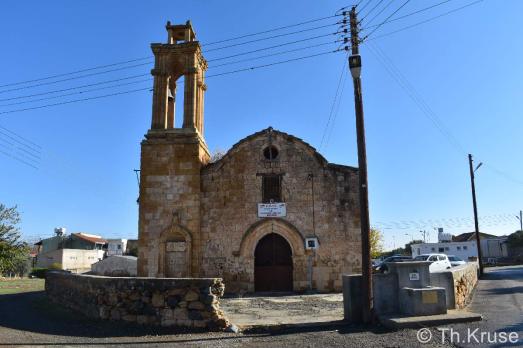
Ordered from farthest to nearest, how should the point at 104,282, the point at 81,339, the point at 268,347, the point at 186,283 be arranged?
the point at 104,282 → the point at 186,283 → the point at 81,339 → the point at 268,347

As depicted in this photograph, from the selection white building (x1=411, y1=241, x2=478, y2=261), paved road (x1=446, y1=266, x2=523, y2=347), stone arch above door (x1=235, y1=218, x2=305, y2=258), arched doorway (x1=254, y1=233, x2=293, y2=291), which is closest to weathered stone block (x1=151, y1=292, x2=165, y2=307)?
paved road (x1=446, y1=266, x2=523, y2=347)

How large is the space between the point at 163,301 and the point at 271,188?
362 inches

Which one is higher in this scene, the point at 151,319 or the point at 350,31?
the point at 350,31

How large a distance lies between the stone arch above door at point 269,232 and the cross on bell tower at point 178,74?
A: 4994 mm

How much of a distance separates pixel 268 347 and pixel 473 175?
26333mm

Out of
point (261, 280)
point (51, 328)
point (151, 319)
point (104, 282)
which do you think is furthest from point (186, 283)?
point (261, 280)

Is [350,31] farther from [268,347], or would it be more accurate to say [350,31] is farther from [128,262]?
[128,262]

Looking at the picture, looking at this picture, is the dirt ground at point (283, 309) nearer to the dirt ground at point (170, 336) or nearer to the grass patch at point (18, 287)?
the dirt ground at point (170, 336)

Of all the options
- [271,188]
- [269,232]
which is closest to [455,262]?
[269,232]

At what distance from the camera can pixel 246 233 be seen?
17.7m

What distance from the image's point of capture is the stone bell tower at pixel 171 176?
1766cm

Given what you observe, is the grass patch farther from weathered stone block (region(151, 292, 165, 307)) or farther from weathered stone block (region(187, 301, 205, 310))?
weathered stone block (region(187, 301, 205, 310))

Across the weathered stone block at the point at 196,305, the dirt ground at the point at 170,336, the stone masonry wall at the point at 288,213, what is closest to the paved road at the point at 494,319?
the dirt ground at the point at 170,336

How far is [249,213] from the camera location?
17984 mm
